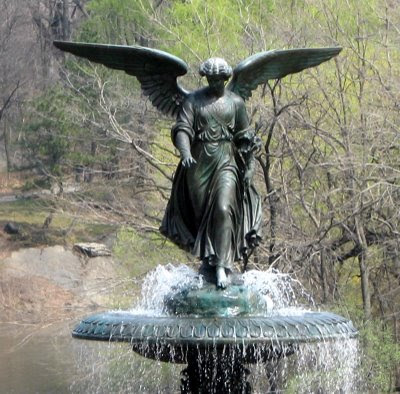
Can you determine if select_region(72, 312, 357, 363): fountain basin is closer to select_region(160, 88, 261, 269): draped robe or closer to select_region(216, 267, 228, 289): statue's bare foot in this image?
select_region(216, 267, 228, 289): statue's bare foot

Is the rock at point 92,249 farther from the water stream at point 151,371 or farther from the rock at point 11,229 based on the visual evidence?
the water stream at point 151,371

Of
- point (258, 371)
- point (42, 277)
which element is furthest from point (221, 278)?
point (42, 277)

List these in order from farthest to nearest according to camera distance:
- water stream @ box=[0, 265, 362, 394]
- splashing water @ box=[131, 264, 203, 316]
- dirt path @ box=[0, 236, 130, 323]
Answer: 1. dirt path @ box=[0, 236, 130, 323]
2. water stream @ box=[0, 265, 362, 394]
3. splashing water @ box=[131, 264, 203, 316]

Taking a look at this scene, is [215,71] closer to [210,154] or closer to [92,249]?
[210,154]

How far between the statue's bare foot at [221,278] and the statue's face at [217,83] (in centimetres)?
148

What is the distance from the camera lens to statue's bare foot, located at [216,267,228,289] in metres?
10.2

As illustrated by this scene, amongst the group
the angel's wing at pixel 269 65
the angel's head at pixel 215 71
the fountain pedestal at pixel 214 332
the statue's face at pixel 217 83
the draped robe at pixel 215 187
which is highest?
the angel's wing at pixel 269 65

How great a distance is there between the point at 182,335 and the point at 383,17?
52.9 feet

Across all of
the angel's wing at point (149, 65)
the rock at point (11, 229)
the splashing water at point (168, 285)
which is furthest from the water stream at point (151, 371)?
the rock at point (11, 229)

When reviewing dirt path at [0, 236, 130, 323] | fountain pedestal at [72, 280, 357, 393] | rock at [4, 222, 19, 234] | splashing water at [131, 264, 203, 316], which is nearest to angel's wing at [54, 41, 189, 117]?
splashing water at [131, 264, 203, 316]

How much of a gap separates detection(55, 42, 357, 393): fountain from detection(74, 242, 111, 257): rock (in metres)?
36.2

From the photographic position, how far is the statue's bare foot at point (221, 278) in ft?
33.6

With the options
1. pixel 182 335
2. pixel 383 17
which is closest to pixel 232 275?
pixel 182 335

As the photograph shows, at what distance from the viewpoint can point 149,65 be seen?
424 inches
